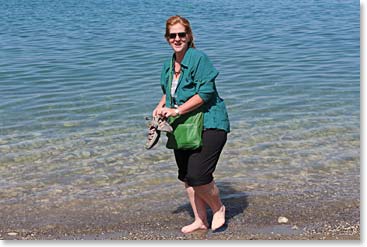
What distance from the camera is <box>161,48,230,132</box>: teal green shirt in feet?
17.3

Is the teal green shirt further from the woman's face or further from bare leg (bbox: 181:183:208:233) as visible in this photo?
bare leg (bbox: 181:183:208:233)

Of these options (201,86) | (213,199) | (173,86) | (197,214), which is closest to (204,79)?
(201,86)

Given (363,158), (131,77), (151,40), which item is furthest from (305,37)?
(363,158)

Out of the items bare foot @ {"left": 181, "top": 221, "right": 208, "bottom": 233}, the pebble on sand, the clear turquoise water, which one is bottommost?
the clear turquoise water

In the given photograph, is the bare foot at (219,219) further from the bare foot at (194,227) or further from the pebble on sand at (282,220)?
the pebble on sand at (282,220)

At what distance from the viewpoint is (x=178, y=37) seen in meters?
5.29

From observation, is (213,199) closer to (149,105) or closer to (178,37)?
(178,37)

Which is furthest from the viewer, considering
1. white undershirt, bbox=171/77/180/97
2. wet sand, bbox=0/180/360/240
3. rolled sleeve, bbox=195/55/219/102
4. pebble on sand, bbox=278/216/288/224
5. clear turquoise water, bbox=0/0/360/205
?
clear turquoise water, bbox=0/0/360/205

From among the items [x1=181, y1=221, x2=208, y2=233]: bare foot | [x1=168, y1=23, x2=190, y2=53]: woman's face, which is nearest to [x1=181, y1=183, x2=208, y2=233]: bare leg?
[x1=181, y1=221, x2=208, y2=233]: bare foot

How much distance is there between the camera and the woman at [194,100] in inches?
207

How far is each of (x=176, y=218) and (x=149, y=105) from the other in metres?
4.71

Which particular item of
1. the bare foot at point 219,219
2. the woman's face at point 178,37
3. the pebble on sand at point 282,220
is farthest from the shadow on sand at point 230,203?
the woman's face at point 178,37

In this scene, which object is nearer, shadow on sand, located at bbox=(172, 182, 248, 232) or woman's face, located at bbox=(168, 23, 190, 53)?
woman's face, located at bbox=(168, 23, 190, 53)

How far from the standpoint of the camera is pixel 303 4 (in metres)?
27.2
